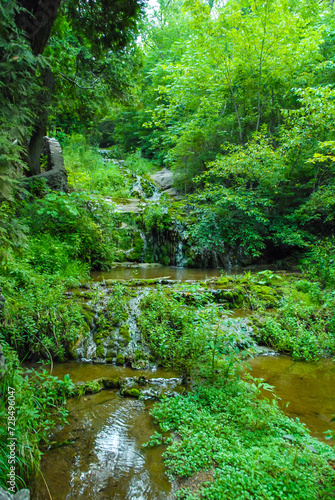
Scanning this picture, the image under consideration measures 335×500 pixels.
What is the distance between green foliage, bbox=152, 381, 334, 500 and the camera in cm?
196

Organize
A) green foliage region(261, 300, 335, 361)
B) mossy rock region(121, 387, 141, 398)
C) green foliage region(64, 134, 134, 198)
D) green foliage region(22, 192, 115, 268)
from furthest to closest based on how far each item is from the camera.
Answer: green foliage region(64, 134, 134, 198) → green foliage region(22, 192, 115, 268) → green foliage region(261, 300, 335, 361) → mossy rock region(121, 387, 141, 398)

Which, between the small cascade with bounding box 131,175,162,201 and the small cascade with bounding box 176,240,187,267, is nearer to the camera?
the small cascade with bounding box 176,240,187,267

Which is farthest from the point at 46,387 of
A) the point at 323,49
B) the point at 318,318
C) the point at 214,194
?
the point at 323,49

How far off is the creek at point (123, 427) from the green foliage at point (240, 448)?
0.72ft

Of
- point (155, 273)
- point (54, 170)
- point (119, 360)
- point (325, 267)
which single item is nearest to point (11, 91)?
point (119, 360)

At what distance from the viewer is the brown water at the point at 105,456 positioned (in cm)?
210

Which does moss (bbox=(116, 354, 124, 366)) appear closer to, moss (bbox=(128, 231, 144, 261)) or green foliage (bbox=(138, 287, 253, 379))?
green foliage (bbox=(138, 287, 253, 379))

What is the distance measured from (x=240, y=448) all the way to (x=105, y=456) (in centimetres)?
127

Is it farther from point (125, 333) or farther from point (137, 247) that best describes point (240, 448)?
point (137, 247)

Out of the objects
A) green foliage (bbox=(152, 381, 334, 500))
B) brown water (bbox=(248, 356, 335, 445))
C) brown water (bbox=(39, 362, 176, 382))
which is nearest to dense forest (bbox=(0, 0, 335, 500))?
green foliage (bbox=(152, 381, 334, 500))

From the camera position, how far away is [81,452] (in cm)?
245

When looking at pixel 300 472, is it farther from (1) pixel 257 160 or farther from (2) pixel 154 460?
(1) pixel 257 160

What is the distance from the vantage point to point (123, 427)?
2.81 meters

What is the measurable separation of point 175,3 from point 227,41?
17173mm
